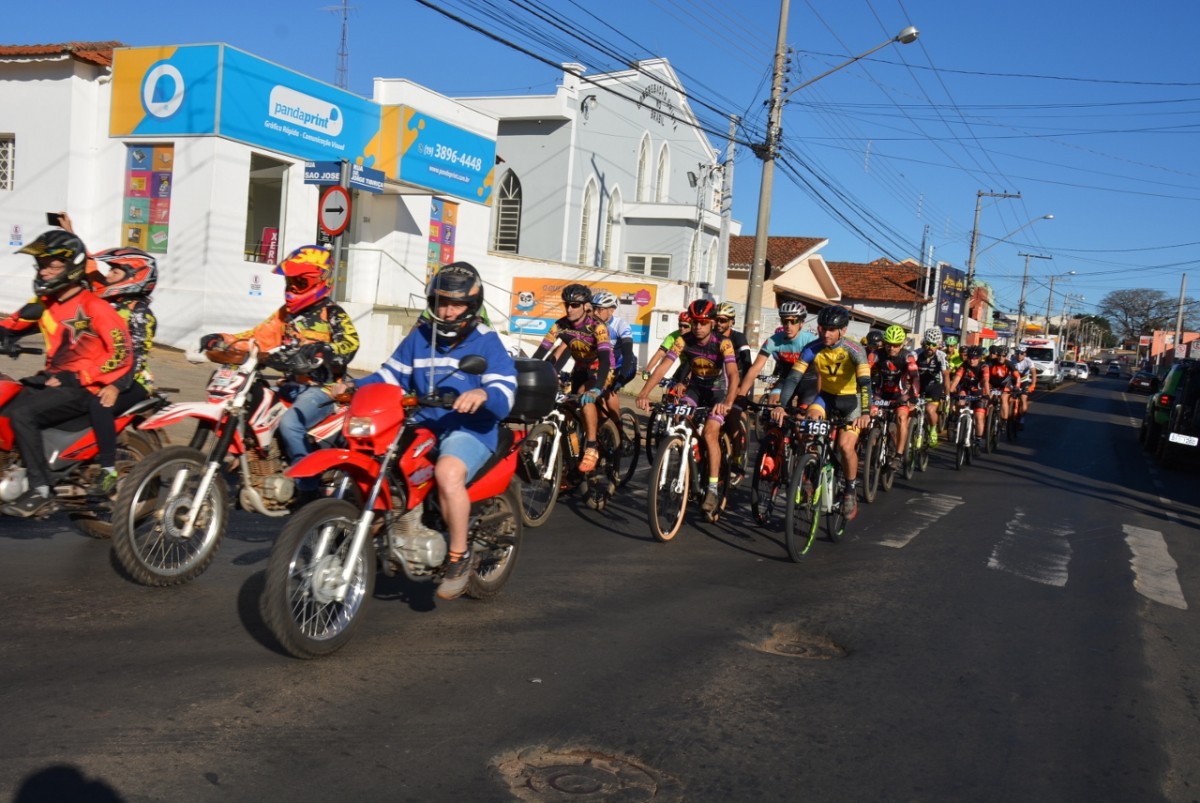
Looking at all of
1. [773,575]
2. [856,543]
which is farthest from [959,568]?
[773,575]

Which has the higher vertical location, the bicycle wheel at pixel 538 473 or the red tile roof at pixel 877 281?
the red tile roof at pixel 877 281

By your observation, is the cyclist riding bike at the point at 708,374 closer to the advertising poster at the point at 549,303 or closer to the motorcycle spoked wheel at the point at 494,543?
the motorcycle spoked wheel at the point at 494,543

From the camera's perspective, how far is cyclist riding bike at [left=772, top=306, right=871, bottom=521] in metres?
8.80

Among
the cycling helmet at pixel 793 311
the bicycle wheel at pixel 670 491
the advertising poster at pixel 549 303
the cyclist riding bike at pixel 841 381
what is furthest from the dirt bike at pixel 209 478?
the advertising poster at pixel 549 303

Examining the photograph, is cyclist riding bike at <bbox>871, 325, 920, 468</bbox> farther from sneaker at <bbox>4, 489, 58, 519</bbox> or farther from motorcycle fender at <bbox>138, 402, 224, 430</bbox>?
sneaker at <bbox>4, 489, 58, 519</bbox>

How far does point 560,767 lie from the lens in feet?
12.8

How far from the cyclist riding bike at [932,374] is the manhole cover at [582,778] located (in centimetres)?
1109

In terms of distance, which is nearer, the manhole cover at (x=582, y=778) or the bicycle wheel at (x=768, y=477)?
the manhole cover at (x=582, y=778)

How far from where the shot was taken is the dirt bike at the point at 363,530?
176 inches

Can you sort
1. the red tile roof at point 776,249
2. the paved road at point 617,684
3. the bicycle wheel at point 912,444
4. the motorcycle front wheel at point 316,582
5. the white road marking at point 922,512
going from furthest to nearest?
1. the red tile roof at point 776,249
2. the bicycle wheel at point 912,444
3. the white road marking at point 922,512
4. the motorcycle front wheel at point 316,582
5. the paved road at point 617,684

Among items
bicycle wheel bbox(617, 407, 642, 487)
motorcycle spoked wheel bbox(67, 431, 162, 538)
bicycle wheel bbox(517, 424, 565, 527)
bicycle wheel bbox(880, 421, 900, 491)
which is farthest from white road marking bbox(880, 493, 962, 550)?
motorcycle spoked wheel bbox(67, 431, 162, 538)

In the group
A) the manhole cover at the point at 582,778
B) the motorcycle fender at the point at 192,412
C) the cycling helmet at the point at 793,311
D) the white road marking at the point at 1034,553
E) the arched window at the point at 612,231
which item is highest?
the arched window at the point at 612,231

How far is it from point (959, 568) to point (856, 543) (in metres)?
1.04

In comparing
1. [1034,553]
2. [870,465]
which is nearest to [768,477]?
[1034,553]
